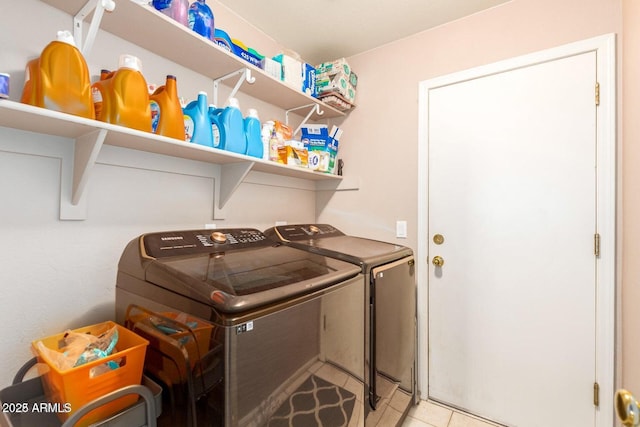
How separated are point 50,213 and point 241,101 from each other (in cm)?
121

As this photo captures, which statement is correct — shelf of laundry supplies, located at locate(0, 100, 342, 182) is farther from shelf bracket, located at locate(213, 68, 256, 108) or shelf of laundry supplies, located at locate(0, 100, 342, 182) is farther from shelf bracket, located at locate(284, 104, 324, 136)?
shelf bracket, located at locate(284, 104, 324, 136)

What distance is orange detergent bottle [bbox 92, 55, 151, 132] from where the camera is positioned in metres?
1.09

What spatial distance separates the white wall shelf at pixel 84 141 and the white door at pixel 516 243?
4.54 ft

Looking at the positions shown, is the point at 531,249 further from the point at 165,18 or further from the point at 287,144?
the point at 165,18

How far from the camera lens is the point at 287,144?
74.9 inches

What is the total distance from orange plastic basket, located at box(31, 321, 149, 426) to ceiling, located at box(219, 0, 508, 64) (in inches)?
78.4

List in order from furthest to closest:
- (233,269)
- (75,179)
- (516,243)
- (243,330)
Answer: (516,243) → (75,179) → (233,269) → (243,330)

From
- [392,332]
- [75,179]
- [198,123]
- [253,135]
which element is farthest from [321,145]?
[75,179]

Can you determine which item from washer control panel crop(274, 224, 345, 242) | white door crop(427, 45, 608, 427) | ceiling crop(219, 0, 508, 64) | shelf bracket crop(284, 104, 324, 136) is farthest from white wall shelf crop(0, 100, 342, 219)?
white door crop(427, 45, 608, 427)

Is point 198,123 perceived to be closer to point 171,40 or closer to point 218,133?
point 218,133

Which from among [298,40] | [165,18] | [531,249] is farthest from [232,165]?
[531,249]

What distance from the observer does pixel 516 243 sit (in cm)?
181

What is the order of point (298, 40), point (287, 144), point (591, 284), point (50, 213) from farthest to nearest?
point (298, 40) → point (287, 144) → point (591, 284) → point (50, 213)

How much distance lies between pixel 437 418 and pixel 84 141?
2.43 metres
